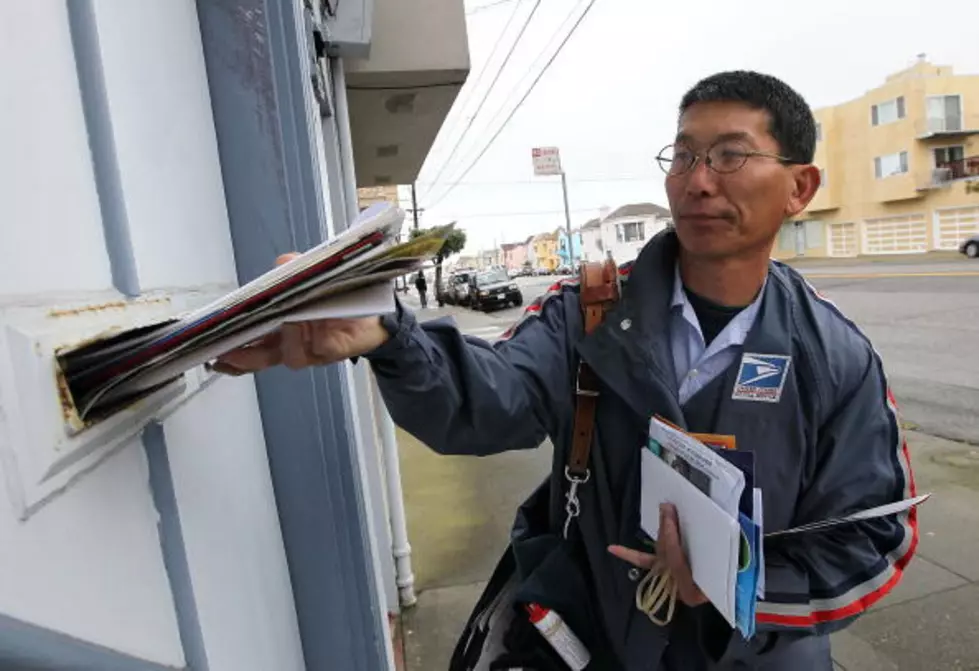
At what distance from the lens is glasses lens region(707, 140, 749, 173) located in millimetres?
1360

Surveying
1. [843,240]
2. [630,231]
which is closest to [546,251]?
[630,231]

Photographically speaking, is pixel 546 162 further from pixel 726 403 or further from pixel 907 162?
pixel 726 403

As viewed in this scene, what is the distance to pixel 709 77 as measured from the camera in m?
1.44

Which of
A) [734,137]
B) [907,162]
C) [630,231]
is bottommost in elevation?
[734,137]

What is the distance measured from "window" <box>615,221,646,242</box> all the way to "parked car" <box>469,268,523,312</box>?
108 ft

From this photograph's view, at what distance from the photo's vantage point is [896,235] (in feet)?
105

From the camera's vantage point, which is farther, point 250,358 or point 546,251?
point 546,251

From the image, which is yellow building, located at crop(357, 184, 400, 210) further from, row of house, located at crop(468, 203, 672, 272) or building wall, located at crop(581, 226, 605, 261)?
building wall, located at crop(581, 226, 605, 261)

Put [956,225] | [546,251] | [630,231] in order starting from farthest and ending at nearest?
1. [546,251]
2. [630,231]
3. [956,225]

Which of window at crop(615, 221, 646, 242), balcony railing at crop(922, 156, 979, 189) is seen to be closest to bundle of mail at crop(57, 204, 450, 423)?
balcony railing at crop(922, 156, 979, 189)

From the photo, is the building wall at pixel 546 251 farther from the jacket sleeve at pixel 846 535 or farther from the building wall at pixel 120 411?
the building wall at pixel 120 411

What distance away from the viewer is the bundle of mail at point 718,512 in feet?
3.49

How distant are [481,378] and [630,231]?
57090mm

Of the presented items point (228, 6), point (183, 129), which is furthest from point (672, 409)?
point (228, 6)
